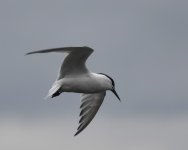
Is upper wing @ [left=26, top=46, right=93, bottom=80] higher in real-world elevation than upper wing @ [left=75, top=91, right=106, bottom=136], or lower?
higher

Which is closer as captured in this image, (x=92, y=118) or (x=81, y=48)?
(x=81, y=48)

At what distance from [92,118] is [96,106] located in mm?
591

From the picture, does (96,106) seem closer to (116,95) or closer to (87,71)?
(116,95)

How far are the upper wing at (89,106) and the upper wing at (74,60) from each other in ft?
9.92

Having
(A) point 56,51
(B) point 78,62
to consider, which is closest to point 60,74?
(B) point 78,62

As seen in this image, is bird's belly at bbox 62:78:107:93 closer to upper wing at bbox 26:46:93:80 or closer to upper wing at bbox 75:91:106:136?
upper wing at bbox 26:46:93:80

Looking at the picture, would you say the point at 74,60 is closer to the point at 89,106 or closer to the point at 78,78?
the point at 78,78

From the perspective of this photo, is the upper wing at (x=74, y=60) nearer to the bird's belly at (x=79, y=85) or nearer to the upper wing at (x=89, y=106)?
the bird's belly at (x=79, y=85)

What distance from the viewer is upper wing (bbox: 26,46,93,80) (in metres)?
27.3

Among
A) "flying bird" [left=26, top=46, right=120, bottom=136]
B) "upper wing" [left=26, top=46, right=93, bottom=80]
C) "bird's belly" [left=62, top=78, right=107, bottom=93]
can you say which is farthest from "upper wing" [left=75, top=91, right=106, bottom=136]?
"upper wing" [left=26, top=46, right=93, bottom=80]

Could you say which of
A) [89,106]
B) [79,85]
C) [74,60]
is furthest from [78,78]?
[89,106]

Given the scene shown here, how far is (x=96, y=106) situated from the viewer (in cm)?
3170

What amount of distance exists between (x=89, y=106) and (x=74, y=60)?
395 centimetres

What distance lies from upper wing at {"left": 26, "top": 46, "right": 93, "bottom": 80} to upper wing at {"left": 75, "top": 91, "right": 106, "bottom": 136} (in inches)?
119
